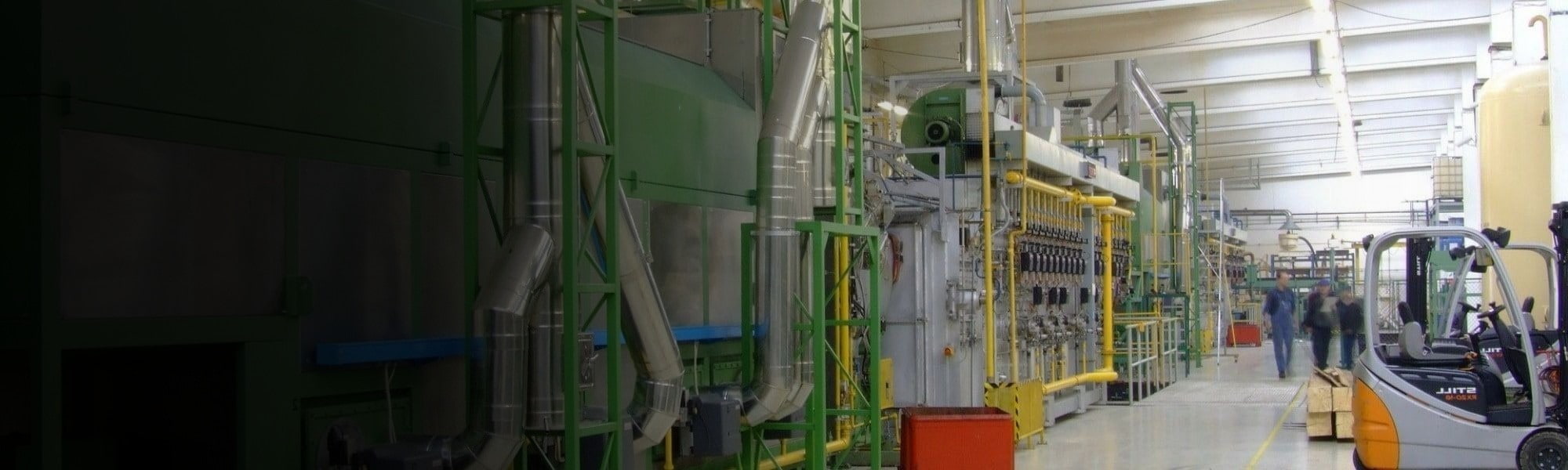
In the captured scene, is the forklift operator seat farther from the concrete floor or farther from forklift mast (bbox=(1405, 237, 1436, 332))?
the concrete floor

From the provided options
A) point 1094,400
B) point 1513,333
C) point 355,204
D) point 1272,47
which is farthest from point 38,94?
point 1272,47

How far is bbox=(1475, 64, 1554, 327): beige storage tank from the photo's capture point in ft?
63.4

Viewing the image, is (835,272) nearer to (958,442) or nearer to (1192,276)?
(958,442)

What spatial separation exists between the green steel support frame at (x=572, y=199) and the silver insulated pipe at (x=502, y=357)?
176 mm

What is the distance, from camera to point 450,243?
26.4 feet

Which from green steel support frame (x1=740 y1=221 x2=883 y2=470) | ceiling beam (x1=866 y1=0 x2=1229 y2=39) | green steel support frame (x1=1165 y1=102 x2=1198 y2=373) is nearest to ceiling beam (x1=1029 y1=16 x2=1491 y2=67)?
ceiling beam (x1=866 y1=0 x2=1229 y2=39)

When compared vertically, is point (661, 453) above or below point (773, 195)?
below

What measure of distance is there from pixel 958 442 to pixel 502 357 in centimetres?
498

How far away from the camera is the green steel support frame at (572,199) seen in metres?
7.36

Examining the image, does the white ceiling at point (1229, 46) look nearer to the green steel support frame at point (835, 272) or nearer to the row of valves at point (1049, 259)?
the row of valves at point (1049, 259)

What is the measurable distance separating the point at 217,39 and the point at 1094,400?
15.3 meters

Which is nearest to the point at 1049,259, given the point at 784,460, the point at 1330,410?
the point at 1330,410

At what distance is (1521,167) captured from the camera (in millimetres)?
19984

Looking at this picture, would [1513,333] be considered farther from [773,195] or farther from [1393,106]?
[1393,106]
